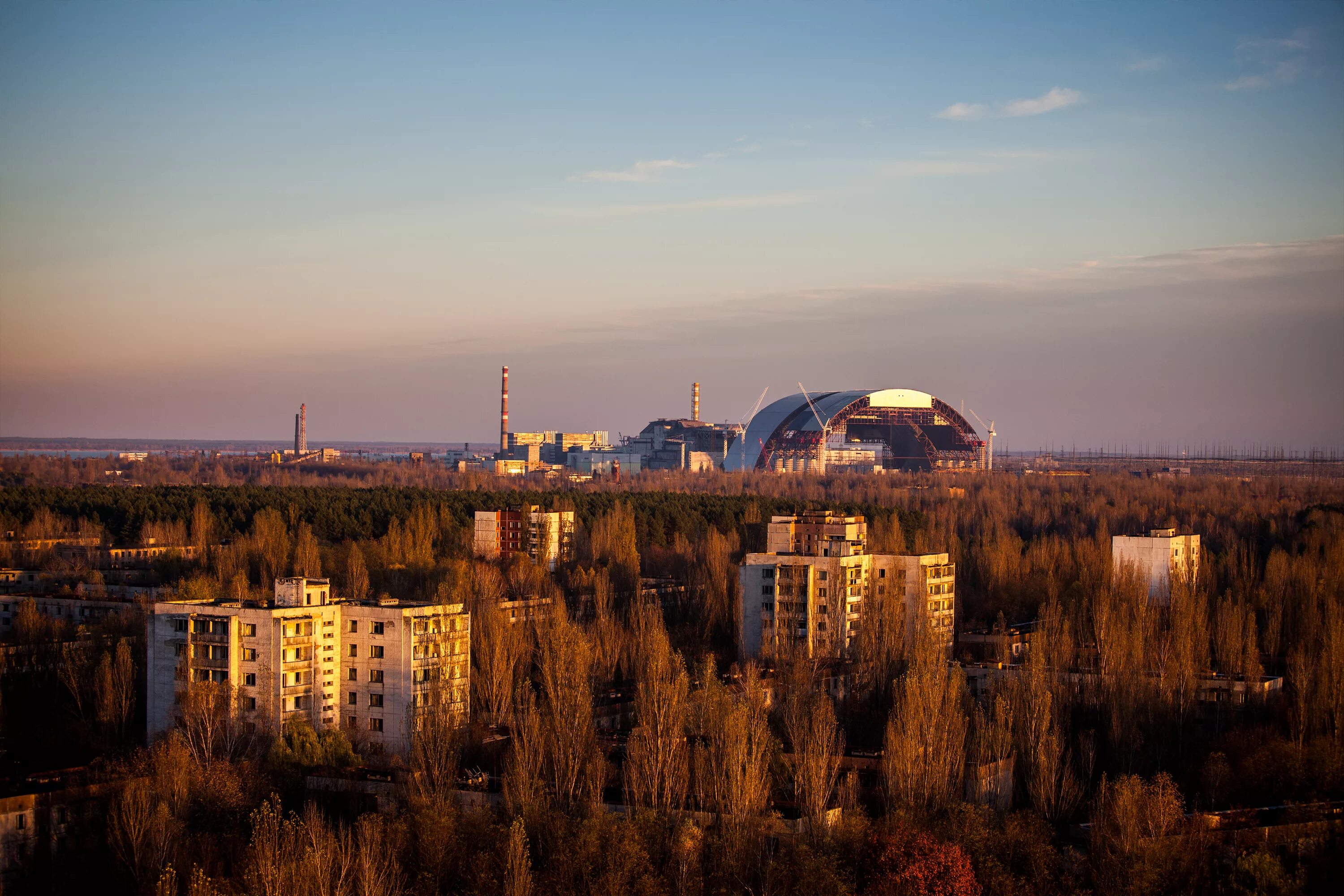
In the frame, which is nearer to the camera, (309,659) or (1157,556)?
(309,659)

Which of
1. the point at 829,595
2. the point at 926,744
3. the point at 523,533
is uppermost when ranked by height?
the point at 523,533

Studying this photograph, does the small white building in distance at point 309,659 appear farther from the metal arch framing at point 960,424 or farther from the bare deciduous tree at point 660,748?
the metal arch framing at point 960,424

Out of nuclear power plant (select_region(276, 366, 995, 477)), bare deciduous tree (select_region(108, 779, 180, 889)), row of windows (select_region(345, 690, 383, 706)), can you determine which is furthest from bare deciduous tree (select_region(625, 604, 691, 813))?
nuclear power plant (select_region(276, 366, 995, 477))

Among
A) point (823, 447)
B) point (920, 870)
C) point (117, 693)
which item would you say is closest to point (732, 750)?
point (920, 870)

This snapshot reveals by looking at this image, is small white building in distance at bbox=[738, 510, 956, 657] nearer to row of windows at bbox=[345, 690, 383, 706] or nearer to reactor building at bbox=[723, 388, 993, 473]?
row of windows at bbox=[345, 690, 383, 706]

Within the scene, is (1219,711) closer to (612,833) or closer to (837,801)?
(837,801)

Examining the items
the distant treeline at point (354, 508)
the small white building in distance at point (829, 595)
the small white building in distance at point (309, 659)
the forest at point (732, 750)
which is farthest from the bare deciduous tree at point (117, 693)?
the distant treeline at point (354, 508)

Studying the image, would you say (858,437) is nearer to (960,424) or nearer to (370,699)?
(960,424)
